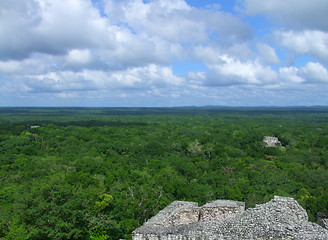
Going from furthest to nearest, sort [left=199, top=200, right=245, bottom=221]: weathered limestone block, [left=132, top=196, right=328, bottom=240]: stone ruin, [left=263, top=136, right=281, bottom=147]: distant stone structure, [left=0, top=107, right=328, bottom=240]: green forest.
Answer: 1. [left=263, top=136, right=281, bottom=147]: distant stone structure
2. [left=0, top=107, right=328, bottom=240]: green forest
3. [left=199, top=200, right=245, bottom=221]: weathered limestone block
4. [left=132, top=196, right=328, bottom=240]: stone ruin

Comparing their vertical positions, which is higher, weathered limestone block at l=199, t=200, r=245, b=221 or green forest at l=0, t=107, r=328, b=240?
weathered limestone block at l=199, t=200, r=245, b=221

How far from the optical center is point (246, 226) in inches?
304

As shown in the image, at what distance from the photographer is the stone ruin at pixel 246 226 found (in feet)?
23.1

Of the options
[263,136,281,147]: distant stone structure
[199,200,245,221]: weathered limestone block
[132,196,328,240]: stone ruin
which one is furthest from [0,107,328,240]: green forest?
[199,200,245,221]: weathered limestone block

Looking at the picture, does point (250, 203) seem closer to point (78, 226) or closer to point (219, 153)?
point (78, 226)

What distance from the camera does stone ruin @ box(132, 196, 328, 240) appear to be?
7.05 m

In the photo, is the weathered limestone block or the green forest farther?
the green forest

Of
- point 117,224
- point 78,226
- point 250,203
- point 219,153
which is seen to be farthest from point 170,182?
point 219,153

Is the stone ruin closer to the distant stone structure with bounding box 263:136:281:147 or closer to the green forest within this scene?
the green forest

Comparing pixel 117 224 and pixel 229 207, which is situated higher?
pixel 229 207

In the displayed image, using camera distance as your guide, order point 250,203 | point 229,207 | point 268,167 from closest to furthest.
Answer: point 229,207 < point 250,203 < point 268,167

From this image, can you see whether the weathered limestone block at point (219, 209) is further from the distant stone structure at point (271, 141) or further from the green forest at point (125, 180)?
the distant stone structure at point (271, 141)

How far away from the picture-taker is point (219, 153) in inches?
1485

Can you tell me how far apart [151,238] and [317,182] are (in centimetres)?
2292
